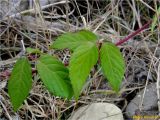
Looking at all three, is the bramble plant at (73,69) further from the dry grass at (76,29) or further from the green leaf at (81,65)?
the dry grass at (76,29)

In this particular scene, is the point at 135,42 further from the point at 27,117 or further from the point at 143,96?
the point at 27,117

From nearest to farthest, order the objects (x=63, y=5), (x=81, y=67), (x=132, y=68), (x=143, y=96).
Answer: (x=81, y=67) < (x=143, y=96) < (x=132, y=68) < (x=63, y=5)

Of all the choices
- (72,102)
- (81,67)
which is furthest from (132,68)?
(81,67)

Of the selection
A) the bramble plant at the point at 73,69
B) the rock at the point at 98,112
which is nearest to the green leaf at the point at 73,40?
the bramble plant at the point at 73,69

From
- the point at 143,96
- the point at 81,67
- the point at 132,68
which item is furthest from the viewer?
the point at 132,68

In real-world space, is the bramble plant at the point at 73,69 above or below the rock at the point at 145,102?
above

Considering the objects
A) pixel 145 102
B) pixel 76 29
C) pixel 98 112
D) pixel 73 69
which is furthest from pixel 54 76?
pixel 76 29

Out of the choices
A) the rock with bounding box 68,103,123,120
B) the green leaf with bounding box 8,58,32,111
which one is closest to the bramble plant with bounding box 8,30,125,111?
the green leaf with bounding box 8,58,32,111

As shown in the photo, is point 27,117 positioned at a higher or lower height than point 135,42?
lower
